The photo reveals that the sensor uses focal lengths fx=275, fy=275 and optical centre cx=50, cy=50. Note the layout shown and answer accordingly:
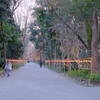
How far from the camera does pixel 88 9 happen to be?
65.2ft

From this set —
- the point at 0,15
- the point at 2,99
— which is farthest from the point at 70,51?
the point at 2,99

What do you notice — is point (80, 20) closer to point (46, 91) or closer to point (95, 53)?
point (95, 53)

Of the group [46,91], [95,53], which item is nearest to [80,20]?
[95,53]

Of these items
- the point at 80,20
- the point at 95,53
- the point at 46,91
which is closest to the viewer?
the point at 46,91

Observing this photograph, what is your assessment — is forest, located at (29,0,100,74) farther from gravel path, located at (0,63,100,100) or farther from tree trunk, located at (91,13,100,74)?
gravel path, located at (0,63,100,100)

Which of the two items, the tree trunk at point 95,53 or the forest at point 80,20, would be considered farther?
the tree trunk at point 95,53

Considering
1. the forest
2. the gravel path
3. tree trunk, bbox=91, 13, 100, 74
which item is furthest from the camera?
tree trunk, bbox=91, 13, 100, 74

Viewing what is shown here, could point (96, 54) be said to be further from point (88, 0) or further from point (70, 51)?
point (70, 51)

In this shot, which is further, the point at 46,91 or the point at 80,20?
the point at 80,20

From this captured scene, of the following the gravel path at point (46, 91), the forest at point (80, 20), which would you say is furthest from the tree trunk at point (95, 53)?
the gravel path at point (46, 91)

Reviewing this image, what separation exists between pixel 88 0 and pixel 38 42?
59.9 metres

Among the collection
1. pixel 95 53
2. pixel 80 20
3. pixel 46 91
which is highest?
pixel 80 20

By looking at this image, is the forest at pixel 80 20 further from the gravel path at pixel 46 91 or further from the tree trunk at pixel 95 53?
the gravel path at pixel 46 91

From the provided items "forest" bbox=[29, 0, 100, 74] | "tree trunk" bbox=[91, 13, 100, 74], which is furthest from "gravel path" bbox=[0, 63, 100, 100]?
"forest" bbox=[29, 0, 100, 74]
